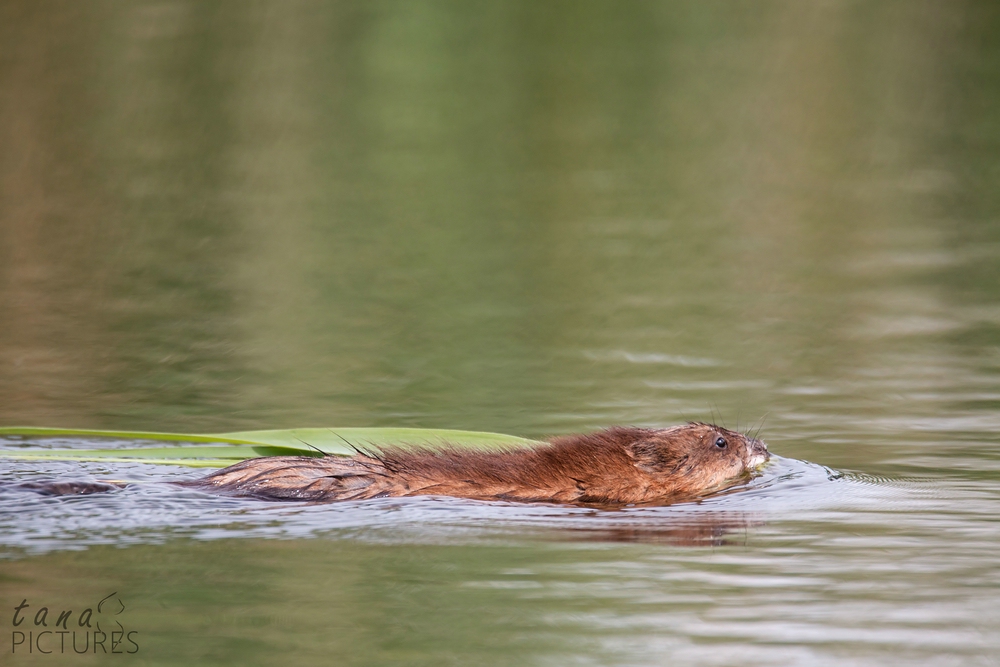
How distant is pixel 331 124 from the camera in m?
21.4

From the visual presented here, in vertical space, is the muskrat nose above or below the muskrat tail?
above

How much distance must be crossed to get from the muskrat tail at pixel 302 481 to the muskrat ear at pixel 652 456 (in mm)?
1229

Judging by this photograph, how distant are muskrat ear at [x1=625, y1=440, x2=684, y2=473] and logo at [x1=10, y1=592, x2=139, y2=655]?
9.21 ft

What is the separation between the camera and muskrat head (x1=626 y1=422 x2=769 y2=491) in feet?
23.2

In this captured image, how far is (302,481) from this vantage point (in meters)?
6.58

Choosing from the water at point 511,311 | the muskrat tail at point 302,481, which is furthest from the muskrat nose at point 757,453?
the muskrat tail at point 302,481

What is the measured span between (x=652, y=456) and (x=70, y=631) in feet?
10.2

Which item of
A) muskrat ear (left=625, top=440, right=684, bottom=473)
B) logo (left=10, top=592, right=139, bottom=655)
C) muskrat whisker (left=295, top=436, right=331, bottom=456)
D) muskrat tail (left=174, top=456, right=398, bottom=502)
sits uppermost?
muskrat whisker (left=295, top=436, right=331, bottom=456)

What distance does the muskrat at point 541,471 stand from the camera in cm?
661

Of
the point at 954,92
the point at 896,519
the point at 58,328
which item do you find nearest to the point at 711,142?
the point at 954,92

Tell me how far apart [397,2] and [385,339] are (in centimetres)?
1791

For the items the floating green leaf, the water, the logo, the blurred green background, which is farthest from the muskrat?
the logo

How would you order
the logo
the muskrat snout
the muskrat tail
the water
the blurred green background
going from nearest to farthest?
the logo → the water → the muskrat tail → the muskrat snout → the blurred green background

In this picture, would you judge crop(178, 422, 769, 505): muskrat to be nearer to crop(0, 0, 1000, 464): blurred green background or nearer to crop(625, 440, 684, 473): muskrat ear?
crop(625, 440, 684, 473): muskrat ear
